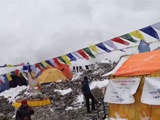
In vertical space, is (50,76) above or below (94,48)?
below

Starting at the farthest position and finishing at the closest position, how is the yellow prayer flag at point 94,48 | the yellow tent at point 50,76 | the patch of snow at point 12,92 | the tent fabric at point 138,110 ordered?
the yellow tent at point 50,76
the patch of snow at point 12,92
the yellow prayer flag at point 94,48
the tent fabric at point 138,110

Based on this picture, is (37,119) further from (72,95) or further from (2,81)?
(2,81)

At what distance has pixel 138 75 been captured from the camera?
38.8 feet

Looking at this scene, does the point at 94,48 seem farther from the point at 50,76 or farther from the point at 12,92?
the point at 50,76

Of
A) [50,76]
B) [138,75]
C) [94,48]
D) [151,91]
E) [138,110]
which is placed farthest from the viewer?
[50,76]

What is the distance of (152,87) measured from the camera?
432 inches

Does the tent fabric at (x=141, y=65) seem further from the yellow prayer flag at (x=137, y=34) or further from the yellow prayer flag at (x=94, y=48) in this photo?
the yellow prayer flag at (x=94, y=48)

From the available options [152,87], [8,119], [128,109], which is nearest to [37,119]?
[8,119]

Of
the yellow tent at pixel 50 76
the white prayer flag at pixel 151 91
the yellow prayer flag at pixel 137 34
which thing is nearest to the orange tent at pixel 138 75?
the white prayer flag at pixel 151 91

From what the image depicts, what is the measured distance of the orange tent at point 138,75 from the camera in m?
11.4

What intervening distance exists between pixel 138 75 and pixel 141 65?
672 millimetres

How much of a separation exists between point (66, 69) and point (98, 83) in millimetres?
12981

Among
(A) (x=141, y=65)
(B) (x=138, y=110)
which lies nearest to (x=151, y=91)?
(B) (x=138, y=110)

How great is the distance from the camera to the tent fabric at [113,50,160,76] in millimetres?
11602
